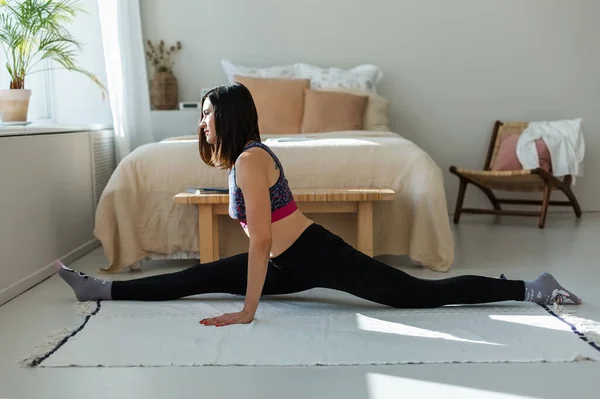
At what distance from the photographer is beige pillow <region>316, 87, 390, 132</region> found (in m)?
5.12

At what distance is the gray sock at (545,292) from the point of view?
268 centimetres

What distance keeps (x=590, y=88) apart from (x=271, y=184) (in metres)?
4.13

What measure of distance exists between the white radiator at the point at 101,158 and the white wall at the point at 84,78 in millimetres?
632

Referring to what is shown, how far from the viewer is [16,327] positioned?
2.61 m

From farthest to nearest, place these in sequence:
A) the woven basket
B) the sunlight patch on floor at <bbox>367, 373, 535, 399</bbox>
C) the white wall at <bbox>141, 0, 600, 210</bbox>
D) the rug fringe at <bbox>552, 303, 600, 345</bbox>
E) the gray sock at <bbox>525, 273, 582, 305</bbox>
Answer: the white wall at <bbox>141, 0, 600, 210</bbox>
the woven basket
the gray sock at <bbox>525, 273, 582, 305</bbox>
the rug fringe at <bbox>552, 303, 600, 345</bbox>
the sunlight patch on floor at <bbox>367, 373, 535, 399</bbox>

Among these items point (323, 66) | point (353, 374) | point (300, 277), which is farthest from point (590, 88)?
point (353, 374)

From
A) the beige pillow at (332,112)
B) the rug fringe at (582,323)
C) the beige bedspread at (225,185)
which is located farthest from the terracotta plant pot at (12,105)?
the rug fringe at (582,323)

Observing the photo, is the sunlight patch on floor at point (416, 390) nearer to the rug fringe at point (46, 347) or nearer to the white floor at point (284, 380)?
the white floor at point (284, 380)

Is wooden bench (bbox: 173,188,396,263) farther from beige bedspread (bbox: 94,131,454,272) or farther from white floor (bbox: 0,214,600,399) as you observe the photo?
white floor (bbox: 0,214,600,399)

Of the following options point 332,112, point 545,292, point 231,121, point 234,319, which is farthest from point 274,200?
point 332,112

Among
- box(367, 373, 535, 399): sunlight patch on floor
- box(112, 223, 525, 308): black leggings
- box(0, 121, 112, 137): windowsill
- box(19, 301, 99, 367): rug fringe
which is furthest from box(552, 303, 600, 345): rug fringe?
box(0, 121, 112, 137): windowsill

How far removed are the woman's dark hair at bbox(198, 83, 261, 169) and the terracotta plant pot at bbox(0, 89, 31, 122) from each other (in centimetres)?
182

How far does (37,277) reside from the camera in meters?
3.36

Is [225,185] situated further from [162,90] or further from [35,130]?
[162,90]
